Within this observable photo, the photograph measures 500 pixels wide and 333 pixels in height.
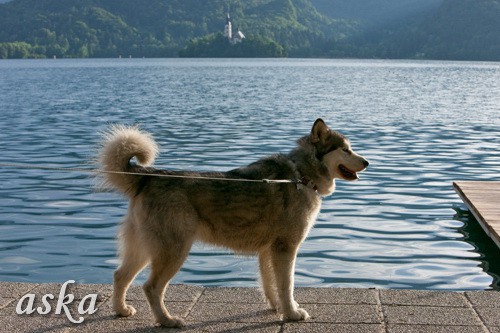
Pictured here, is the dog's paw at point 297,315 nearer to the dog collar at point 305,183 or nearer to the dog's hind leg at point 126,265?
the dog collar at point 305,183

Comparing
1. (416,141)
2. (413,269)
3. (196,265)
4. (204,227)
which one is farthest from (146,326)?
(416,141)

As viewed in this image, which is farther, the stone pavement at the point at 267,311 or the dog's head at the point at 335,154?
the dog's head at the point at 335,154

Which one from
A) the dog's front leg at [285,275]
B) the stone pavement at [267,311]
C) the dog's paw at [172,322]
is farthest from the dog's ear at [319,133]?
the dog's paw at [172,322]

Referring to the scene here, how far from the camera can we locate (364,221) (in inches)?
564

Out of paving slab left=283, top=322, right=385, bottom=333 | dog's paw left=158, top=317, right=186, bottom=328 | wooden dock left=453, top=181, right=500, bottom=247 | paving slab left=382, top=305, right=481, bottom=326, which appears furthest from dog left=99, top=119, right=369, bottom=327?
wooden dock left=453, top=181, right=500, bottom=247

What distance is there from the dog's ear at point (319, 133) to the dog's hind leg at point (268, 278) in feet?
3.76

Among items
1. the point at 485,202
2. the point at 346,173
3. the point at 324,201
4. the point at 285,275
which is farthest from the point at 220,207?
the point at 324,201

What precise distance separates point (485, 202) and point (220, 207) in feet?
24.4

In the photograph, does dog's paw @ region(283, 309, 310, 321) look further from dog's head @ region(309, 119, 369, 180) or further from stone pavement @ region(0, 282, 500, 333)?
dog's head @ region(309, 119, 369, 180)

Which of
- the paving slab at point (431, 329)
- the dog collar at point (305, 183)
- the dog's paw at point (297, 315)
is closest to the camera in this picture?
the paving slab at point (431, 329)

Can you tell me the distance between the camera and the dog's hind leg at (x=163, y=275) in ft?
20.6

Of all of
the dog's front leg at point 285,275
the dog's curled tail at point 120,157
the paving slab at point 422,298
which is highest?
the dog's curled tail at point 120,157

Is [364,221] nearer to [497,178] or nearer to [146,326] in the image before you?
[497,178]

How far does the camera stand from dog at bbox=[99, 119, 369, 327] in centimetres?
633
